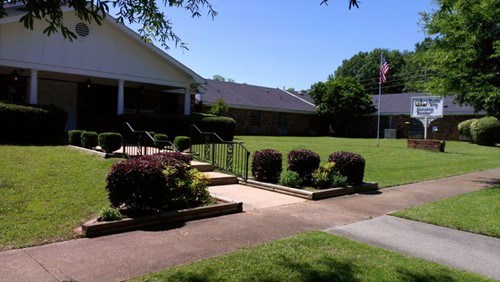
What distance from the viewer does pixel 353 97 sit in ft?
118

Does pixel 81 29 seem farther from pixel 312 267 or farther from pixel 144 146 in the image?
pixel 312 267

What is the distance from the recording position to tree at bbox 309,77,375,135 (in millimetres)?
36062

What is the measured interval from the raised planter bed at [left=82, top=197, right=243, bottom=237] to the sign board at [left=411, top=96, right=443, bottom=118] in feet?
65.0

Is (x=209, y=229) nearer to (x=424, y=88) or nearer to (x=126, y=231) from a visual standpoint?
(x=126, y=231)

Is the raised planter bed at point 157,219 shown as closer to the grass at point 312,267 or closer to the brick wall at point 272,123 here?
the grass at point 312,267

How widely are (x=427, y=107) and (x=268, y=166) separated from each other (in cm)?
1729

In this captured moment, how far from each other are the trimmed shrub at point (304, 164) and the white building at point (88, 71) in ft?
27.6

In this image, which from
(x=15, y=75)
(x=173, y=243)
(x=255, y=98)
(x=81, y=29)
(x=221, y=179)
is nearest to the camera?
(x=173, y=243)

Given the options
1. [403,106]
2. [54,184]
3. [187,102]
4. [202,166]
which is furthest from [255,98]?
[54,184]

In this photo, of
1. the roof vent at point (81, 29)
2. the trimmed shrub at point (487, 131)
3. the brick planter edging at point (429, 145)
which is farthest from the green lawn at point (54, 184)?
the trimmed shrub at point (487, 131)

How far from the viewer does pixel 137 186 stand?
626 cm

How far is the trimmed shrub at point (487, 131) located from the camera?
85.7ft

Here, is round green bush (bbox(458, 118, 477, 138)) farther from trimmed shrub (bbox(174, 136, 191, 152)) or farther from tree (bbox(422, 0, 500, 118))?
trimmed shrub (bbox(174, 136, 191, 152))

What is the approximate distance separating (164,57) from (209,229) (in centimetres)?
1450
